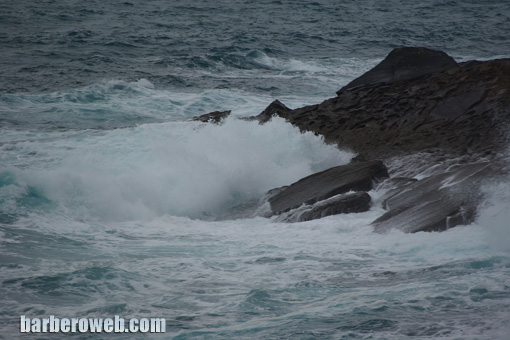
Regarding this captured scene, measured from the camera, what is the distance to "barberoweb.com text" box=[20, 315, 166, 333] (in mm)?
5723

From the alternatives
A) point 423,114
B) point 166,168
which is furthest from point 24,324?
point 423,114

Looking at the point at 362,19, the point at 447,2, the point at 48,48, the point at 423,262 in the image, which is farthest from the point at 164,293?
the point at 447,2

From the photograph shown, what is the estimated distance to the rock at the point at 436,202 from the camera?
7.60 meters

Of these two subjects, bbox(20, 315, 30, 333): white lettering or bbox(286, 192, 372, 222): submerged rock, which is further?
bbox(286, 192, 372, 222): submerged rock

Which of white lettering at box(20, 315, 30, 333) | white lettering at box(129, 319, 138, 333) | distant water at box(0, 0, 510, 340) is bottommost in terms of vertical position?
white lettering at box(129, 319, 138, 333)

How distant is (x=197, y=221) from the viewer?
9656 millimetres

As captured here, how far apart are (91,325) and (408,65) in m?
8.95

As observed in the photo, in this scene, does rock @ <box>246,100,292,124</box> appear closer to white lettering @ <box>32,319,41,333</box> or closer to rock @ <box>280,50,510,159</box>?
rock @ <box>280,50,510,159</box>

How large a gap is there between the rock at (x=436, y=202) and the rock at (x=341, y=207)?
0.31 m

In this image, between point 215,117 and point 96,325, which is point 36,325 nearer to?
point 96,325

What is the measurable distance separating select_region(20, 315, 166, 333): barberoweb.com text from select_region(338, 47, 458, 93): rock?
26.8 ft

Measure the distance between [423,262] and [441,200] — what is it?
4.01 ft

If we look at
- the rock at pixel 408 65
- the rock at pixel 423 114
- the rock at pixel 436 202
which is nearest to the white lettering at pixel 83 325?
the rock at pixel 436 202

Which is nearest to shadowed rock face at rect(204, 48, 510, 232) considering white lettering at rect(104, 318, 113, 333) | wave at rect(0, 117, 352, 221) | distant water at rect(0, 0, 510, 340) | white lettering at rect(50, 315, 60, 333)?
distant water at rect(0, 0, 510, 340)
